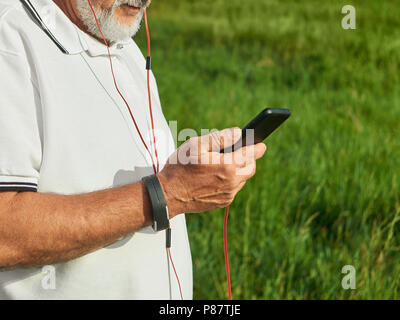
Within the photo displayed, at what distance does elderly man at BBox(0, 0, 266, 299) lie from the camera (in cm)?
102

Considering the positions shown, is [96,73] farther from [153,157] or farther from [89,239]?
[89,239]

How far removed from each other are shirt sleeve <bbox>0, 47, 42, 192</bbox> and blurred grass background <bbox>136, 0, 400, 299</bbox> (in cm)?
148

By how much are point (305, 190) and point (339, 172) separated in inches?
10.7

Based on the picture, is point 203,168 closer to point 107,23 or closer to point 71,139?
point 71,139

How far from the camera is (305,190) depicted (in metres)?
2.87

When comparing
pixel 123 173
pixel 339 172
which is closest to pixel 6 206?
pixel 123 173

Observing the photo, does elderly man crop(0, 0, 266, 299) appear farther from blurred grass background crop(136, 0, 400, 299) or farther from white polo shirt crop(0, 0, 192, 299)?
blurred grass background crop(136, 0, 400, 299)

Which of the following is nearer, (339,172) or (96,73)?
(96,73)

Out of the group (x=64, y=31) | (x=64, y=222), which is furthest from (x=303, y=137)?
(x=64, y=222)

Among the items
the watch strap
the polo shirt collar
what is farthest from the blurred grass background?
the polo shirt collar

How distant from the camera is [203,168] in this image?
1112 mm

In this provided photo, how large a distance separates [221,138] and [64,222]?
1.23 ft

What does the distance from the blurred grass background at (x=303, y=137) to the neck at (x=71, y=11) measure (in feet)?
4.73

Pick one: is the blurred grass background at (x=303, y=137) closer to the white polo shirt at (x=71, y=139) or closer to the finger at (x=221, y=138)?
the white polo shirt at (x=71, y=139)
